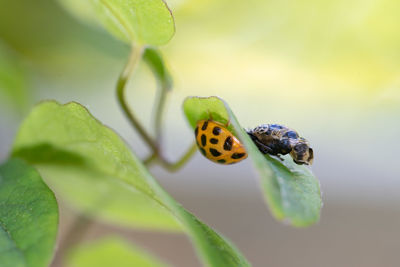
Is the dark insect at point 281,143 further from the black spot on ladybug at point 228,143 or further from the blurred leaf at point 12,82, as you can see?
the blurred leaf at point 12,82

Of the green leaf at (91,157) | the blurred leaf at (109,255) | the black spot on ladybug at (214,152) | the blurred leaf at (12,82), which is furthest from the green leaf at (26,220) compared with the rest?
the blurred leaf at (12,82)

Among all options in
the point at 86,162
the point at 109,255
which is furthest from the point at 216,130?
the point at 109,255

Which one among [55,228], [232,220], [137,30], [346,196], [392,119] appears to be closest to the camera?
[55,228]

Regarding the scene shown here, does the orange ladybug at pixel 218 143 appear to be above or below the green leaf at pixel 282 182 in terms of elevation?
above

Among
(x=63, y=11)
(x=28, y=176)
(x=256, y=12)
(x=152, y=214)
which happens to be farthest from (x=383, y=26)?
(x=28, y=176)

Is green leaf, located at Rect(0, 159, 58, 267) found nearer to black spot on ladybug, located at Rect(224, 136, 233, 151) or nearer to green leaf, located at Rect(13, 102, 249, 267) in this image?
green leaf, located at Rect(13, 102, 249, 267)

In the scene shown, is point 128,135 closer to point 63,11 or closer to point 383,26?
point 63,11
